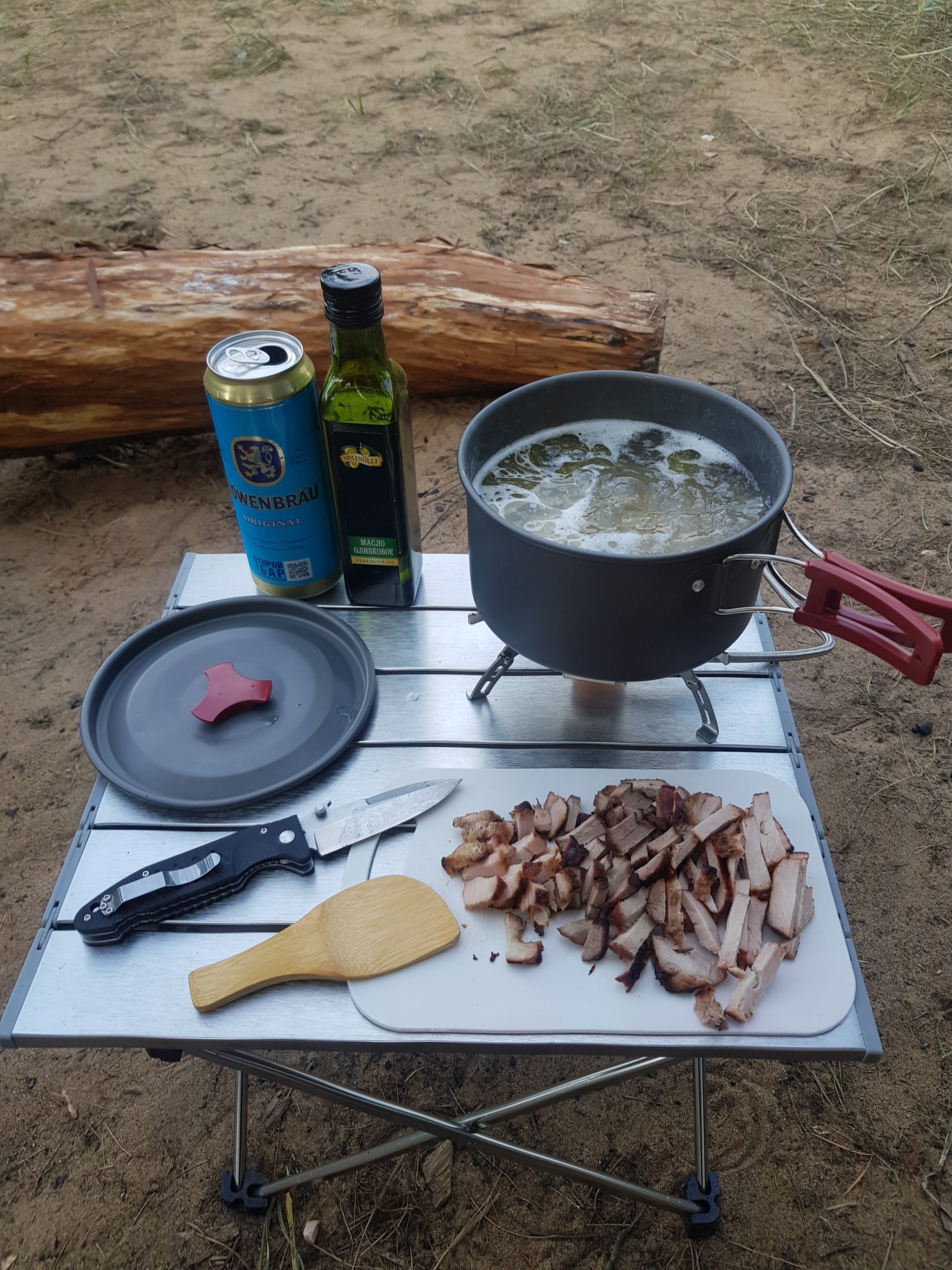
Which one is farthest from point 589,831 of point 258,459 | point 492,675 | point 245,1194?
point 245,1194

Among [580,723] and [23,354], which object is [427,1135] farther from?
[23,354]

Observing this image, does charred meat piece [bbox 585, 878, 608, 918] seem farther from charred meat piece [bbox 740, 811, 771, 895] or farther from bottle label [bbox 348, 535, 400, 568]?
bottle label [bbox 348, 535, 400, 568]

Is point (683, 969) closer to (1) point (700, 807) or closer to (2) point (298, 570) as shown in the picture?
(1) point (700, 807)

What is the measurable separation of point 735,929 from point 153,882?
30.7 inches

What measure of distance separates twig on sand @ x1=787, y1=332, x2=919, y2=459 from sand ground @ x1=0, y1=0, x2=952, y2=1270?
0.02 metres

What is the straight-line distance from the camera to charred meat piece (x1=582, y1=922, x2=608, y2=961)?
1219mm

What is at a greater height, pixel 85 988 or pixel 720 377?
pixel 85 988

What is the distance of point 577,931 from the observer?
4.07 feet

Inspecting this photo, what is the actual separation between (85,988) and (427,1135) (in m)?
0.67

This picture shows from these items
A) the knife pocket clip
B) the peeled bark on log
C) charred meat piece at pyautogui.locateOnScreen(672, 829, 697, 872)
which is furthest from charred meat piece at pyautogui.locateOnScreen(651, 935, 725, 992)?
the peeled bark on log

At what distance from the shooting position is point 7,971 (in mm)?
2152

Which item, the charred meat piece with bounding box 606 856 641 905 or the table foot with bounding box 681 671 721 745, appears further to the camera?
the table foot with bounding box 681 671 721 745

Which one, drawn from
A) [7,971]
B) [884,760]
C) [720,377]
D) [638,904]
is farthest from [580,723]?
[720,377]

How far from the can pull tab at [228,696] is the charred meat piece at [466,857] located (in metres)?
0.45
